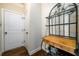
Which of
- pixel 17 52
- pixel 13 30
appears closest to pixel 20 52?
pixel 17 52

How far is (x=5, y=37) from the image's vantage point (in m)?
1.20

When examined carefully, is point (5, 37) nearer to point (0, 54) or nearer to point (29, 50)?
point (0, 54)

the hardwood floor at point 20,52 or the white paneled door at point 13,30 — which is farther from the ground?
the white paneled door at point 13,30

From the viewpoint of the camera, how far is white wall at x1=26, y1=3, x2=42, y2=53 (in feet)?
4.24

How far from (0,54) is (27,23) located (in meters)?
0.61

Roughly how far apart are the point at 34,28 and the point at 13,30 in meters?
0.33

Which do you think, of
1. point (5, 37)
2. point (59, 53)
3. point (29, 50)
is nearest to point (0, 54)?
point (5, 37)

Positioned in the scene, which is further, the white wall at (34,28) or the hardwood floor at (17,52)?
the white wall at (34,28)

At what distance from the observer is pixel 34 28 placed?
131 cm

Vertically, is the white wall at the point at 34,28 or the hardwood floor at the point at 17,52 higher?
the white wall at the point at 34,28

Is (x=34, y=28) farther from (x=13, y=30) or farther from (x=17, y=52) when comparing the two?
(x=17, y=52)

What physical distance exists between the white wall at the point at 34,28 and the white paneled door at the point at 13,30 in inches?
4.9

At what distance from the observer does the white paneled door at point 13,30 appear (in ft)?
3.94

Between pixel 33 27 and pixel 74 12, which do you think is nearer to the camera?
pixel 74 12
